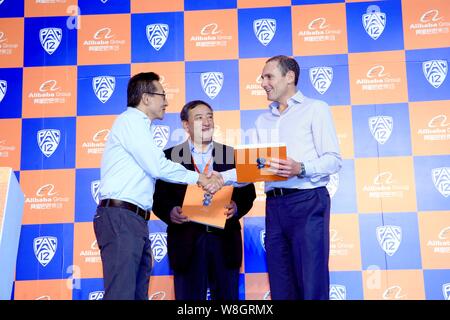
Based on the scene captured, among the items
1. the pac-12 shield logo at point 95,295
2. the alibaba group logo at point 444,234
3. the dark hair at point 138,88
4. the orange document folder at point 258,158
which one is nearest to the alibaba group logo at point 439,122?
the alibaba group logo at point 444,234

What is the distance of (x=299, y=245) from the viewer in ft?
11.4

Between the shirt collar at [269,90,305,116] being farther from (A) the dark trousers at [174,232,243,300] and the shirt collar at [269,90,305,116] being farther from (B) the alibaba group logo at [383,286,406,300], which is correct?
(B) the alibaba group logo at [383,286,406,300]

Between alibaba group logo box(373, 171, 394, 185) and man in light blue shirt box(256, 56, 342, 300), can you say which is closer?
man in light blue shirt box(256, 56, 342, 300)

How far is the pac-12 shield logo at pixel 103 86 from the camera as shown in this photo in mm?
5184

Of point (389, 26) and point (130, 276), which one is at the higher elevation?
point (389, 26)

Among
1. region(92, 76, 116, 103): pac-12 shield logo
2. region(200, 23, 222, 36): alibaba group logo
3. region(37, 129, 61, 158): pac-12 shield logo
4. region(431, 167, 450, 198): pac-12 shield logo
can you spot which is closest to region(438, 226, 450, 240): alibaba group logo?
region(431, 167, 450, 198): pac-12 shield logo

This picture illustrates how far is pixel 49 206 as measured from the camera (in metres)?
5.00

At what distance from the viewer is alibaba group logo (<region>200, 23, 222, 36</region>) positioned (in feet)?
17.3

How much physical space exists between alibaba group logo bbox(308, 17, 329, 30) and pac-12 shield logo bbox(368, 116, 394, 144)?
927 mm

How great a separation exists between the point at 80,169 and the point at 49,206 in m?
0.40

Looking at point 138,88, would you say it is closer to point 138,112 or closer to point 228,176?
point 138,112

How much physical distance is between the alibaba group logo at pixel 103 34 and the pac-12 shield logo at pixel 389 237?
2.87 metres

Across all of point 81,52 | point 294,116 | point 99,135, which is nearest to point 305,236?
point 294,116

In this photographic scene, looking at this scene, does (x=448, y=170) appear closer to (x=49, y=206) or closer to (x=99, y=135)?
(x=99, y=135)
